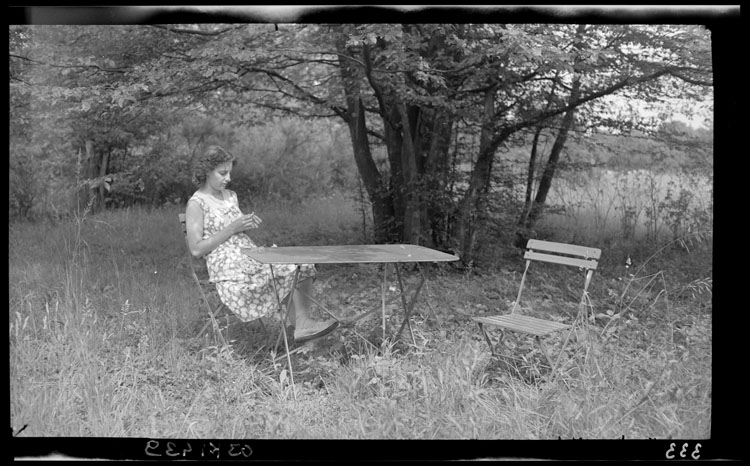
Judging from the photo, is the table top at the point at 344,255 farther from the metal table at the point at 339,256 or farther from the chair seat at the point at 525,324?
the chair seat at the point at 525,324

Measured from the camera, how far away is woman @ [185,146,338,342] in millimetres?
4770

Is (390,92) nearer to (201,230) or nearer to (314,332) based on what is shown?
(201,230)

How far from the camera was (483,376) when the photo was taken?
419 cm

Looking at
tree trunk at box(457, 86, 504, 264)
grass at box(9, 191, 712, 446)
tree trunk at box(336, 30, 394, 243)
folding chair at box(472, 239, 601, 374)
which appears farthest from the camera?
tree trunk at box(336, 30, 394, 243)

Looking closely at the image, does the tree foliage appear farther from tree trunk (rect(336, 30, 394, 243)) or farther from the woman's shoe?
the woman's shoe

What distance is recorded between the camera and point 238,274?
4828 millimetres

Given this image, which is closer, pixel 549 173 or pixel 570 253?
pixel 570 253

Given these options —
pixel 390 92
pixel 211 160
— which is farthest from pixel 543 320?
pixel 390 92

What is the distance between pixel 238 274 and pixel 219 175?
65 centimetres

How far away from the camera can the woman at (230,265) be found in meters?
4.77
